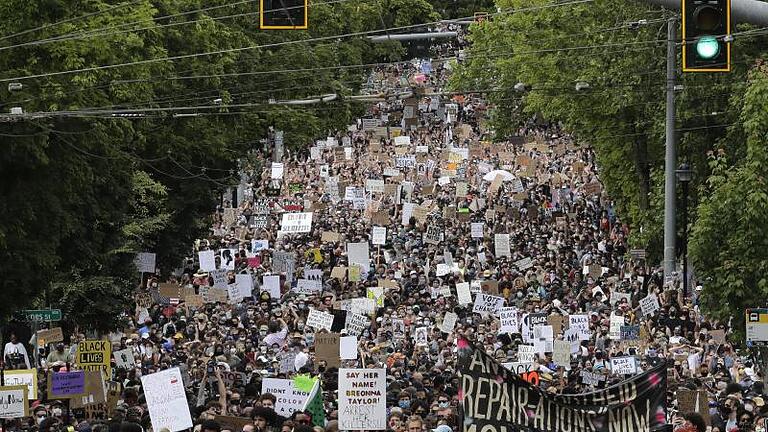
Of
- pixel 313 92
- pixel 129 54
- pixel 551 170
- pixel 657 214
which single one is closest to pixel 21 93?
pixel 129 54

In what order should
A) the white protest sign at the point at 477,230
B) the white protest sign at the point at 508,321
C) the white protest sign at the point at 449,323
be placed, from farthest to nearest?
the white protest sign at the point at 477,230 → the white protest sign at the point at 449,323 → the white protest sign at the point at 508,321

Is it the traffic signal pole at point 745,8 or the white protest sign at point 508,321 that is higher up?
the traffic signal pole at point 745,8

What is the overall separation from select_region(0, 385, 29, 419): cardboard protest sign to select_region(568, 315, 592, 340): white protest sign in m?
12.4

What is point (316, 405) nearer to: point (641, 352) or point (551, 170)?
point (641, 352)

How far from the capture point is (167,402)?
20.2 m

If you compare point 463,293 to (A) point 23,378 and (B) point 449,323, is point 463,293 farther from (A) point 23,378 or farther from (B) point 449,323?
(A) point 23,378

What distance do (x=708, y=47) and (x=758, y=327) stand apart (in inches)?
463

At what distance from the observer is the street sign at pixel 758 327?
26062mm

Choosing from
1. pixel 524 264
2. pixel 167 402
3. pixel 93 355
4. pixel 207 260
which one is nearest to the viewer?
pixel 167 402

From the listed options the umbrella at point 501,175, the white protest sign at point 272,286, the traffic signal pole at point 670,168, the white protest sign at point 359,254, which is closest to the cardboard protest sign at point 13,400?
the white protest sign at point 272,286

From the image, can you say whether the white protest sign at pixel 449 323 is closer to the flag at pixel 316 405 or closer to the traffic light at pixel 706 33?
the flag at pixel 316 405

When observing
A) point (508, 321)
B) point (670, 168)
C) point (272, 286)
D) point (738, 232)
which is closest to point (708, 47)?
point (738, 232)

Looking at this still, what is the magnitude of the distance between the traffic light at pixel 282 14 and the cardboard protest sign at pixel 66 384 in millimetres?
7842

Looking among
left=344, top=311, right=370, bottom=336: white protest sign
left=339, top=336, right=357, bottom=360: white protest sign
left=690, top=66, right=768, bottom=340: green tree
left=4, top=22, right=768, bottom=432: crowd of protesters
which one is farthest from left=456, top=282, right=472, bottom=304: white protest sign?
left=339, top=336, right=357, bottom=360: white protest sign
